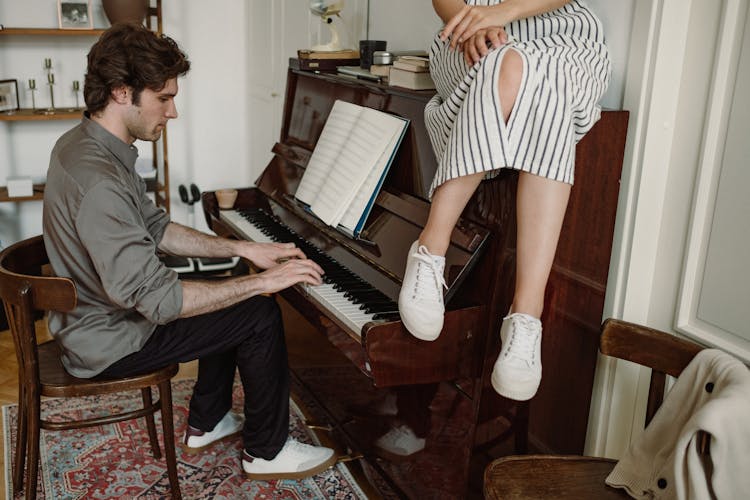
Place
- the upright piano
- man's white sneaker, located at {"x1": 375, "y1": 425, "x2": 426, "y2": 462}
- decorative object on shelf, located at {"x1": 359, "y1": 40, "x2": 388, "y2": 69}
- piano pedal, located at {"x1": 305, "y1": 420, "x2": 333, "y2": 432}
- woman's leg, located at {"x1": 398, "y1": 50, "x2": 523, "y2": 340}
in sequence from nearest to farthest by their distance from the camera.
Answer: woman's leg, located at {"x1": 398, "y1": 50, "x2": 523, "y2": 340} < the upright piano < man's white sneaker, located at {"x1": 375, "y1": 425, "x2": 426, "y2": 462} < decorative object on shelf, located at {"x1": 359, "y1": 40, "x2": 388, "y2": 69} < piano pedal, located at {"x1": 305, "y1": 420, "x2": 333, "y2": 432}

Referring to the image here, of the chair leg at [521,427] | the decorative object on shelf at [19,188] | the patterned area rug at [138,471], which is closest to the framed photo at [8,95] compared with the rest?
the decorative object on shelf at [19,188]

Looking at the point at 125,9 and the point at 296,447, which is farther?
the point at 125,9

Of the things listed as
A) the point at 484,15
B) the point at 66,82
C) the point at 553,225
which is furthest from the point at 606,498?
the point at 66,82

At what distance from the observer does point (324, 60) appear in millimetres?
2762

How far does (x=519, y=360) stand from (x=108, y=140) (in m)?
1.26

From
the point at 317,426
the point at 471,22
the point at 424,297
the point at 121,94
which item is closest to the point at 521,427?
the point at 424,297

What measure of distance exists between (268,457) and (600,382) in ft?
3.56

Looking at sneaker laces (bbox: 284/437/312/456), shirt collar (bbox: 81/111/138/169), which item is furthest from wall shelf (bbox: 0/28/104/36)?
sneaker laces (bbox: 284/437/312/456)

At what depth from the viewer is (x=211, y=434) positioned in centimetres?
259

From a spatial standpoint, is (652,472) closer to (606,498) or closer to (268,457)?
(606,498)

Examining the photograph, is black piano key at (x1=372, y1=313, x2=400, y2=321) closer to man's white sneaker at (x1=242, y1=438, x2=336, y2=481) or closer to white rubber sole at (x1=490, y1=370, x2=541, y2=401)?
white rubber sole at (x1=490, y1=370, x2=541, y2=401)

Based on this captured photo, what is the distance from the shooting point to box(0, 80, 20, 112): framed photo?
391cm

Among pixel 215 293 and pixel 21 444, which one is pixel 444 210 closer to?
pixel 215 293

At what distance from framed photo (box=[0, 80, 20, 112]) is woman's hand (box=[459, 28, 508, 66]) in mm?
3193
